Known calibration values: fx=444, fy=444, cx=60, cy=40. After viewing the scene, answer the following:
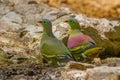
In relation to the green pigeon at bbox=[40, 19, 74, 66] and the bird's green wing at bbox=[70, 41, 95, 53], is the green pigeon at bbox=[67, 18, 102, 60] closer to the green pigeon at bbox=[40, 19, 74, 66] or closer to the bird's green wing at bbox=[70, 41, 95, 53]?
the bird's green wing at bbox=[70, 41, 95, 53]

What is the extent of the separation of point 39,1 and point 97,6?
3.18 feet

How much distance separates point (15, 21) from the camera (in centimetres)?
640

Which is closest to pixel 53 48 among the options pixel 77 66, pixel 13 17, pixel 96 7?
pixel 77 66

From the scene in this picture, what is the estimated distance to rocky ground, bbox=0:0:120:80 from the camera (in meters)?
4.18

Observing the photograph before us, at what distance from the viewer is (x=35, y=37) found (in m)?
5.93

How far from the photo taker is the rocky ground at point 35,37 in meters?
4.18

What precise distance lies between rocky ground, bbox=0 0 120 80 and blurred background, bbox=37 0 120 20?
328mm

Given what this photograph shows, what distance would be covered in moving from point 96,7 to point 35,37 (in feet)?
5.61

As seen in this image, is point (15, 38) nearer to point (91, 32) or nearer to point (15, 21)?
point (15, 21)

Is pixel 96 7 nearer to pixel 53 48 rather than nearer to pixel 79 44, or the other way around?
pixel 79 44

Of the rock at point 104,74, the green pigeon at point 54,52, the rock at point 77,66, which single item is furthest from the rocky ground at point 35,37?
the rock at point 104,74

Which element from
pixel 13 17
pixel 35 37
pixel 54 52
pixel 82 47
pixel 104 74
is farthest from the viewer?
pixel 13 17

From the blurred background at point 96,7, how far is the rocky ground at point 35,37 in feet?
1.08

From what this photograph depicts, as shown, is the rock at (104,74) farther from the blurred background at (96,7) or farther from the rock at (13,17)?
the blurred background at (96,7)
